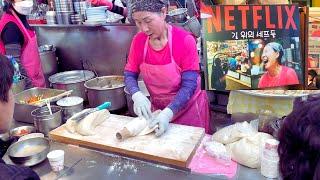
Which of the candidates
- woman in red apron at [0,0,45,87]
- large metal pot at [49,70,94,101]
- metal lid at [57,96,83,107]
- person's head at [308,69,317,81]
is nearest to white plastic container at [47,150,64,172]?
metal lid at [57,96,83,107]

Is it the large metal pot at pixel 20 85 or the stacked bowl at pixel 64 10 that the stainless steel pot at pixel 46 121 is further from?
the stacked bowl at pixel 64 10

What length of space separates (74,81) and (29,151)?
2.08 meters

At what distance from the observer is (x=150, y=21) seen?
216 cm

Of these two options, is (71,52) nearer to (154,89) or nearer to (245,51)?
(154,89)

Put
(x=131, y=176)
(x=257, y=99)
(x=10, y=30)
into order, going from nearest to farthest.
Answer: (x=131, y=176), (x=257, y=99), (x=10, y=30)

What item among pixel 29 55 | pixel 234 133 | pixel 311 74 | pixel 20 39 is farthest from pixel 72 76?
pixel 311 74

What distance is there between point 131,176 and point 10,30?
104 inches

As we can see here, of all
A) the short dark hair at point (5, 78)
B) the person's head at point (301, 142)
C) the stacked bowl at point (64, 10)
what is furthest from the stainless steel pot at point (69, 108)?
the stacked bowl at point (64, 10)

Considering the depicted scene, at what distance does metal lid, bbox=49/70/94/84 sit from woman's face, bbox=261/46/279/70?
2.49m

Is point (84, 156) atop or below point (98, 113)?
below

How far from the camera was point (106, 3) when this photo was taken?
15.6 ft

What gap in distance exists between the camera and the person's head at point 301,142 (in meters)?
0.67

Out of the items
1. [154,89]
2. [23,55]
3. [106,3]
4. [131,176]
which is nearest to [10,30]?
[23,55]

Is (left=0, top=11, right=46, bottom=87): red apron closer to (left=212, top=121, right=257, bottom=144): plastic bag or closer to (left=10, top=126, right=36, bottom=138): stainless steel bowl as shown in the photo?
(left=10, top=126, right=36, bottom=138): stainless steel bowl
